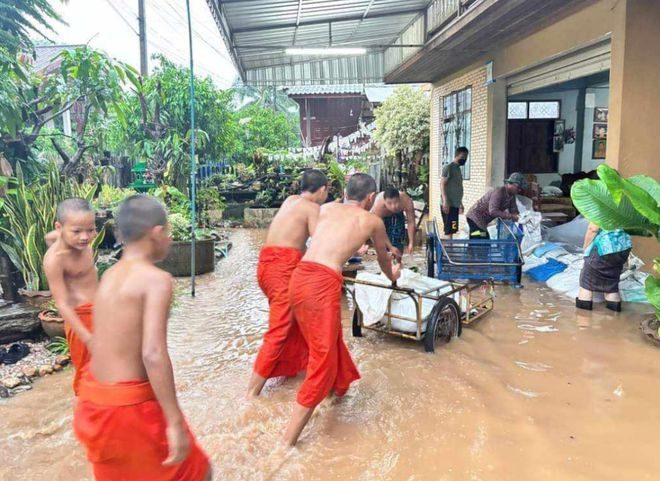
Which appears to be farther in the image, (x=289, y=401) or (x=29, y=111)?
(x=29, y=111)

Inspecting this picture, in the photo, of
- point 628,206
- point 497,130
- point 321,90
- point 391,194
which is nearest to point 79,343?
A: point 391,194

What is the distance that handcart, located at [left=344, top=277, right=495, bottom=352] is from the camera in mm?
4762

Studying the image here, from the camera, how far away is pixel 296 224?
13.4 ft

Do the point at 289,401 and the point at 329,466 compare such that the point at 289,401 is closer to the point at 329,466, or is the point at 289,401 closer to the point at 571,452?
the point at 329,466

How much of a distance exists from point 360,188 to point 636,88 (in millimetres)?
4260

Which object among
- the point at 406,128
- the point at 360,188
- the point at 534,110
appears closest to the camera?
the point at 360,188

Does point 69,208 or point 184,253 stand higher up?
point 69,208

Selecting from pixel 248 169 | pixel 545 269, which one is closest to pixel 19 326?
pixel 545 269

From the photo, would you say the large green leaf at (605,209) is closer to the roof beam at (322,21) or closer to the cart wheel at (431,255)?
the cart wheel at (431,255)

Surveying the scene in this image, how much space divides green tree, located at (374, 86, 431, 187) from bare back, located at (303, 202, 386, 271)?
12866 mm

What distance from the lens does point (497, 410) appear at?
12.3 feet

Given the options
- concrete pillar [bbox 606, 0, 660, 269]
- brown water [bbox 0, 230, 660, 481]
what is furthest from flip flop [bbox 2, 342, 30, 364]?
concrete pillar [bbox 606, 0, 660, 269]

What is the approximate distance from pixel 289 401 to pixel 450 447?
1280 mm

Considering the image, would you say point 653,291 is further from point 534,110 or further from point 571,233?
Answer: point 534,110
